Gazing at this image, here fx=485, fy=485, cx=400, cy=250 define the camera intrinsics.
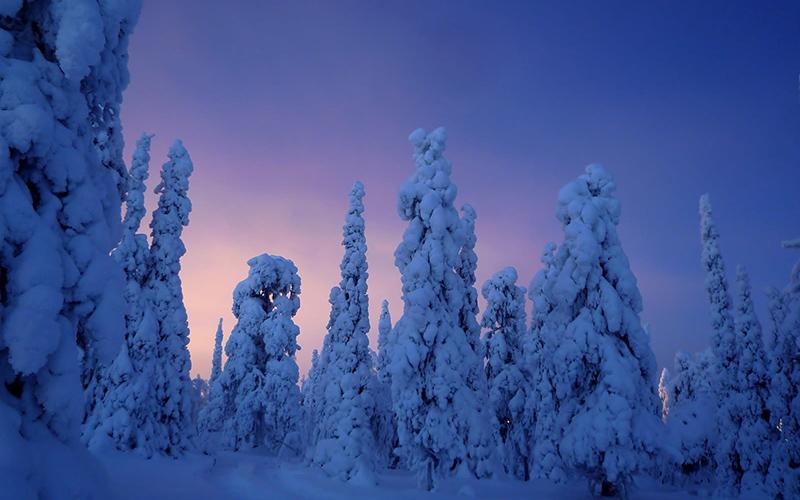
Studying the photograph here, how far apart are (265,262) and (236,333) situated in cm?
601

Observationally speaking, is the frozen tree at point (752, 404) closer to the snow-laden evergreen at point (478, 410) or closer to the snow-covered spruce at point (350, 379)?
the snow-laden evergreen at point (478, 410)

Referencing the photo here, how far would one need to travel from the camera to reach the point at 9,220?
246 inches

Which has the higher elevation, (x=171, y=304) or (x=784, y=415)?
(x=171, y=304)

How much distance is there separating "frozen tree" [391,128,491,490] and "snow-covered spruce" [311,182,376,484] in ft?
16.3

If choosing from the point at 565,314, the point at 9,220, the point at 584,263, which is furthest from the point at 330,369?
the point at 9,220

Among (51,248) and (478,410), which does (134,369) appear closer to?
(478,410)

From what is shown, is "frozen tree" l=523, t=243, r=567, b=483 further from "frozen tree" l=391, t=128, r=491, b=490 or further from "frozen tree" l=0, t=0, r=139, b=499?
"frozen tree" l=0, t=0, r=139, b=499

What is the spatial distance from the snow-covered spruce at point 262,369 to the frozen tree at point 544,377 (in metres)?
17.1

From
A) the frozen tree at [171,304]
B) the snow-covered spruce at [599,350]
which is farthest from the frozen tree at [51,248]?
the frozen tree at [171,304]

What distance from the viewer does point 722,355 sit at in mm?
29734

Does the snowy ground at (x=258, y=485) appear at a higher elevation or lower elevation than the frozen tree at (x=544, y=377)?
lower

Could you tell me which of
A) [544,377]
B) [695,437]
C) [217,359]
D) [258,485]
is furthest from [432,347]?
[217,359]

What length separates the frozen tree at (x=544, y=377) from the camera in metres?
20.7

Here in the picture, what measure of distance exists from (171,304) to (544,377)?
1977 centimetres
